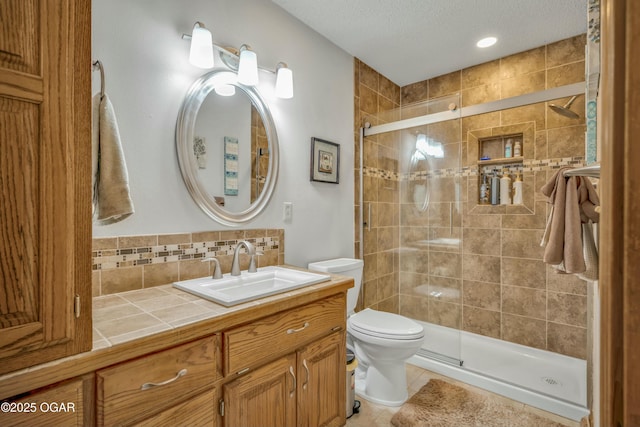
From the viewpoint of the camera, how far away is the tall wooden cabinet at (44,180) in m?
0.65

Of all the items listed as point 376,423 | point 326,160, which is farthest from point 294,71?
point 376,423

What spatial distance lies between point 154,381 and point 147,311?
0.25 meters

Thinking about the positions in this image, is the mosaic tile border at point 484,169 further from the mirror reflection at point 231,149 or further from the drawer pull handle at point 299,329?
the drawer pull handle at point 299,329

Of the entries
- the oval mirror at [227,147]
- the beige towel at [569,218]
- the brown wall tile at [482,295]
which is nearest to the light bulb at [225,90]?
the oval mirror at [227,147]

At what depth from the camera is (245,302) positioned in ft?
3.73

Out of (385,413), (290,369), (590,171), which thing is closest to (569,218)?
(590,171)

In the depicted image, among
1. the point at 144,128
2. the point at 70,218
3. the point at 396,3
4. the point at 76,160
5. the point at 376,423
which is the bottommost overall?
the point at 376,423

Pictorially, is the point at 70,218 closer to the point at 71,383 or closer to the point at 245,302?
the point at 71,383

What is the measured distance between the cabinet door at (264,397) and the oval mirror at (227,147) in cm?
81

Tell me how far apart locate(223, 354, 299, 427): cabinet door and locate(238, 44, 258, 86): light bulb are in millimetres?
1417

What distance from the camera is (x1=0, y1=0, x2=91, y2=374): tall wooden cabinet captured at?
2.14 ft

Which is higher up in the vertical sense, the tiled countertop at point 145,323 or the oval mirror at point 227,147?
the oval mirror at point 227,147

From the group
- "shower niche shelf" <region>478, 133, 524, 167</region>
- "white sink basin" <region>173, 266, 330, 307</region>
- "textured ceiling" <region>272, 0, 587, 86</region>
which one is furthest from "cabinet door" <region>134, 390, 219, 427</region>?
"shower niche shelf" <region>478, 133, 524, 167</region>

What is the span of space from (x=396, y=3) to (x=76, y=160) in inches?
77.6
